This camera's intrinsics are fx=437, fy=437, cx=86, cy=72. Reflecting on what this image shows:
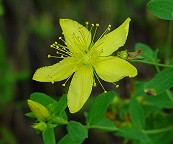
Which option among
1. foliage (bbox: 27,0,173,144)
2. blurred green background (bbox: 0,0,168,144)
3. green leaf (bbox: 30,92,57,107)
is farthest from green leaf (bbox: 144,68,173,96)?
blurred green background (bbox: 0,0,168,144)

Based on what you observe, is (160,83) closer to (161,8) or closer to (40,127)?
(161,8)

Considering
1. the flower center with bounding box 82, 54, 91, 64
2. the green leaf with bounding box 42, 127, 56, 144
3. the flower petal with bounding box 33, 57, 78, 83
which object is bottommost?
the green leaf with bounding box 42, 127, 56, 144

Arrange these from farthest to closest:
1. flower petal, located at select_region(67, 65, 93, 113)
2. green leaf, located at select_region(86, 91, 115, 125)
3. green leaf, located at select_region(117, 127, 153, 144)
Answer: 1. green leaf, located at select_region(117, 127, 153, 144)
2. green leaf, located at select_region(86, 91, 115, 125)
3. flower petal, located at select_region(67, 65, 93, 113)

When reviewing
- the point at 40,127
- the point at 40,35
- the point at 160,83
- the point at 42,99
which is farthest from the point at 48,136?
the point at 40,35

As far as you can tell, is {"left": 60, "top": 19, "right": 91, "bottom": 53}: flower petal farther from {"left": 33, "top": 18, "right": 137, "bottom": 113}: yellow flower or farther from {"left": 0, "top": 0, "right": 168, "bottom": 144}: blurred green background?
{"left": 0, "top": 0, "right": 168, "bottom": 144}: blurred green background

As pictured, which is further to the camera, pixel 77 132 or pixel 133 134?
pixel 133 134

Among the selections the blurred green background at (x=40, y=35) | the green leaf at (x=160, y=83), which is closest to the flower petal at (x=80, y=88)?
the green leaf at (x=160, y=83)

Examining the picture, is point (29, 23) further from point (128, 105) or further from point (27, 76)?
point (128, 105)
